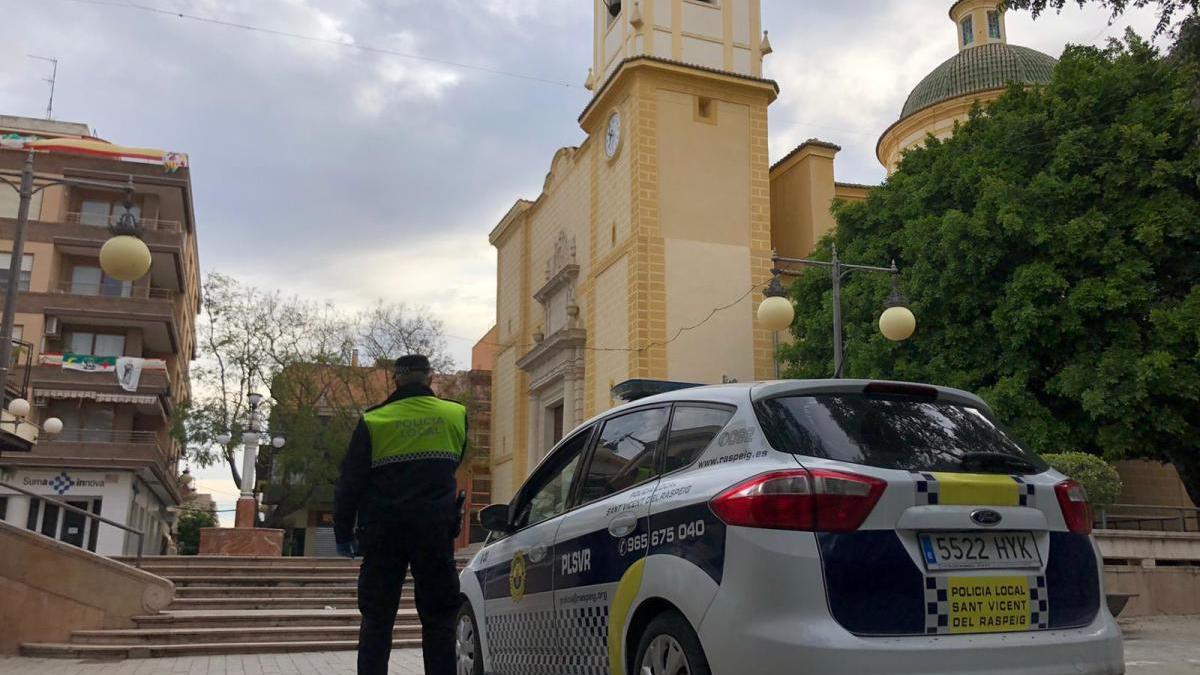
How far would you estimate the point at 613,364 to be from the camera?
29047 mm

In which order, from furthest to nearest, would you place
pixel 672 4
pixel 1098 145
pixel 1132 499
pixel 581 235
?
1. pixel 581 235
2. pixel 672 4
3. pixel 1132 499
4. pixel 1098 145

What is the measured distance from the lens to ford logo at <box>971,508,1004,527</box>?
12.6 ft

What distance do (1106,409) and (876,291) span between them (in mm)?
5868

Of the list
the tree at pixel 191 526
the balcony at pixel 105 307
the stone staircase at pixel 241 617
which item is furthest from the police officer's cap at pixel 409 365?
the tree at pixel 191 526

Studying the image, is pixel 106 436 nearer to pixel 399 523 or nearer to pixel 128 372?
pixel 128 372

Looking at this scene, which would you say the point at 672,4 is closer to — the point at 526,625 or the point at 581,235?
the point at 581,235

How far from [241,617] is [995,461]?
34.8 ft

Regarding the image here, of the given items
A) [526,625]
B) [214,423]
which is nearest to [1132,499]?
[526,625]

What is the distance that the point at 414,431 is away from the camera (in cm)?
557

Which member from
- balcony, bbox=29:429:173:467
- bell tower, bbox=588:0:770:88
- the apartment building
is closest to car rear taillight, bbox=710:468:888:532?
bell tower, bbox=588:0:770:88

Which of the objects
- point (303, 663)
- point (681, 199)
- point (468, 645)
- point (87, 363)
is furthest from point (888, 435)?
point (87, 363)

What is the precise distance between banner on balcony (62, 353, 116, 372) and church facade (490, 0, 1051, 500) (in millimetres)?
16425

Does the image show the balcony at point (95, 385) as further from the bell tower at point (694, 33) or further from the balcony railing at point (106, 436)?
the bell tower at point (694, 33)

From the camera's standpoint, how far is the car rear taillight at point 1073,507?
13.5 feet
